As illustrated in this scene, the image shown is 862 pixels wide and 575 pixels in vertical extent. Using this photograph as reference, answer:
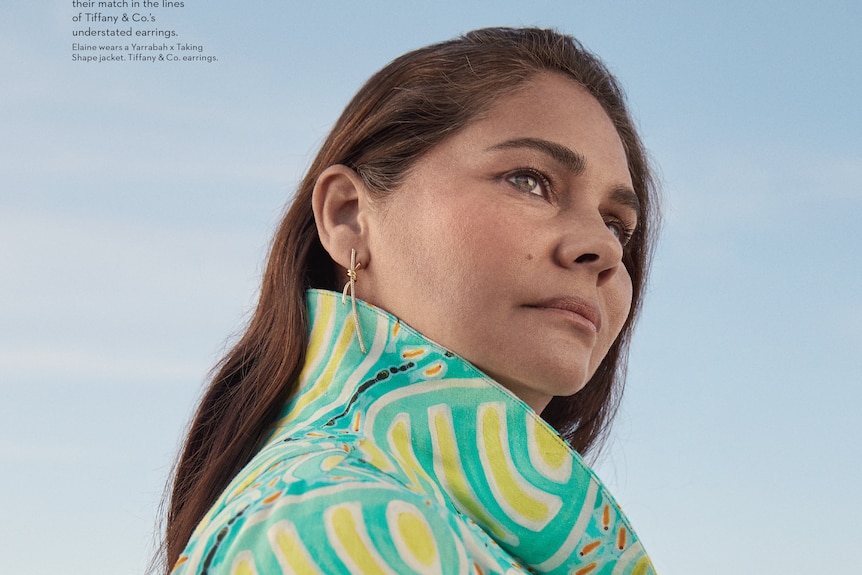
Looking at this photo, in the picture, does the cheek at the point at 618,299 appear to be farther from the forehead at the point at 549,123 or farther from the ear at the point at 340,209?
the ear at the point at 340,209

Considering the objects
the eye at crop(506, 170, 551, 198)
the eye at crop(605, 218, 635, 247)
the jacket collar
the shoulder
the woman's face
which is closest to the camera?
the shoulder

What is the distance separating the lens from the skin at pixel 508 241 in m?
1.89

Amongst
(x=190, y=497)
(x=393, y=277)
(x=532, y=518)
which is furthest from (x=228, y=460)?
(x=532, y=518)

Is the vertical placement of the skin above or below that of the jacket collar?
above

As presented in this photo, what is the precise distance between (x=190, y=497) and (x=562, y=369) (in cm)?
84

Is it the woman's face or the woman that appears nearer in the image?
the woman

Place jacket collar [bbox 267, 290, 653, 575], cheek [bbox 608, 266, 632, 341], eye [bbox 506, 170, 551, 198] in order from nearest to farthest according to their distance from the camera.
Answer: jacket collar [bbox 267, 290, 653, 575], eye [bbox 506, 170, 551, 198], cheek [bbox 608, 266, 632, 341]

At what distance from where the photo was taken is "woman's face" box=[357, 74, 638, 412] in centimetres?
189

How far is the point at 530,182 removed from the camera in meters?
2.00

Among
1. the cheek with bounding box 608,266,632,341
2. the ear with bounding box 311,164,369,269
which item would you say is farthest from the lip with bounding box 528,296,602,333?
the ear with bounding box 311,164,369,269

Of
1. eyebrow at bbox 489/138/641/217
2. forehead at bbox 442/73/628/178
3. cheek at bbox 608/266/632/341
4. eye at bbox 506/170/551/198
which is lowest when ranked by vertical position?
cheek at bbox 608/266/632/341

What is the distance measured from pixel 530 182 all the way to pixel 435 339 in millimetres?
369

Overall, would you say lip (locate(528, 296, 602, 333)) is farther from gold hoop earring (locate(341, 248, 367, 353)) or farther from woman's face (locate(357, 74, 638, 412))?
gold hoop earring (locate(341, 248, 367, 353))

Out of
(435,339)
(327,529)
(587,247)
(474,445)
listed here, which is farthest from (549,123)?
(327,529)
